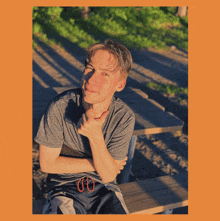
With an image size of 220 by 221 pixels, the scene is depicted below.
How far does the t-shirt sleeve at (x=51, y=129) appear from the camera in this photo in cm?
187

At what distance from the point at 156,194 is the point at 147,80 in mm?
4417

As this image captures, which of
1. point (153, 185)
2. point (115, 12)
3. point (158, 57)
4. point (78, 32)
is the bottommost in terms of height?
point (153, 185)

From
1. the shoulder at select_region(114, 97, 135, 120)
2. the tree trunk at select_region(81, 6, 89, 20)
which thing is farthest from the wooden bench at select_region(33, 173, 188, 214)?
the tree trunk at select_region(81, 6, 89, 20)

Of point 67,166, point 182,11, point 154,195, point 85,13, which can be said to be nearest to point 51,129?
point 67,166

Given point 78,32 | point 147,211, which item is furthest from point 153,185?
point 78,32

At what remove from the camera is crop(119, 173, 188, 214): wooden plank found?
2.35 meters

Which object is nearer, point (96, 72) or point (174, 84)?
point (96, 72)

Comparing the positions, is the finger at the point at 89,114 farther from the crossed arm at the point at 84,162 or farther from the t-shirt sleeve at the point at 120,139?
the t-shirt sleeve at the point at 120,139

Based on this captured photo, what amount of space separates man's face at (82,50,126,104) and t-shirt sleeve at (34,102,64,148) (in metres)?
0.36

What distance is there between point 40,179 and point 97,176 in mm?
1703

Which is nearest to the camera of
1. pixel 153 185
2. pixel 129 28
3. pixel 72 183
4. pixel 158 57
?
pixel 72 183

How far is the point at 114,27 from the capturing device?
9.63 m

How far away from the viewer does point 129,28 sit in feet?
31.9

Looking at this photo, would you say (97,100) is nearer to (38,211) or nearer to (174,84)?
(38,211)
